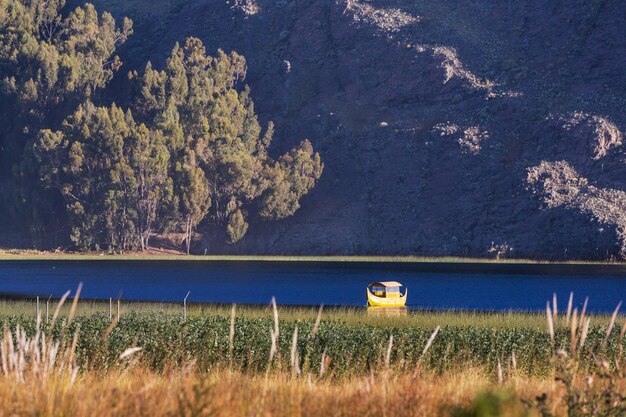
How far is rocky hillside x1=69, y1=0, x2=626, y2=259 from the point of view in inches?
4621

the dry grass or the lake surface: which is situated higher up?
the dry grass

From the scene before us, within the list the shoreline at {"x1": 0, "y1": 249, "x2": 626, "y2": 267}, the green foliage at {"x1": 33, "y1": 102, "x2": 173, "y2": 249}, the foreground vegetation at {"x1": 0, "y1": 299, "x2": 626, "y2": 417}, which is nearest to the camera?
the foreground vegetation at {"x1": 0, "y1": 299, "x2": 626, "y2": 417}

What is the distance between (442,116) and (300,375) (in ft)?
382

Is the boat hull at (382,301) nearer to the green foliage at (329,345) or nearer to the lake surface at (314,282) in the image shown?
the lake surface at (314,282)

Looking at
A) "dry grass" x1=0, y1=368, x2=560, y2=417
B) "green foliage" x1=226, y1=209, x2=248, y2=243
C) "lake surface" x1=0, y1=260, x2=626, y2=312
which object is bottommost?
"lake surface" x1=0, y1=260, x2=626, y2=312

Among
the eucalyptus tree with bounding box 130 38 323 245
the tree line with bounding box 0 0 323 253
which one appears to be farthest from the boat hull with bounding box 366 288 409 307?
the tree line with bounding box 0 0 323 253

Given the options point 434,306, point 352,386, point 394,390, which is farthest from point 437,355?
point 434,306

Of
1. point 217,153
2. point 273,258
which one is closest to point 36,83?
point 217,153

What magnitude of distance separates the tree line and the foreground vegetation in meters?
82.5

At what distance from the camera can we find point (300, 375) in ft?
58.7

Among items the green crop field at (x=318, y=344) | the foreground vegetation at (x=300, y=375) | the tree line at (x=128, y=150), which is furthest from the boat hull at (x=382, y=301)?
the tree line at (x=128, y=150)

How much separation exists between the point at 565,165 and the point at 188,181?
42.9 meters

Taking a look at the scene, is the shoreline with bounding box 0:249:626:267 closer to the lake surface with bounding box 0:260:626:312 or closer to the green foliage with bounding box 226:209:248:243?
the green foliage with bounding box 226:209:248:243

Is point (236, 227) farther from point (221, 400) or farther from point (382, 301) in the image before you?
point (221, 400)
